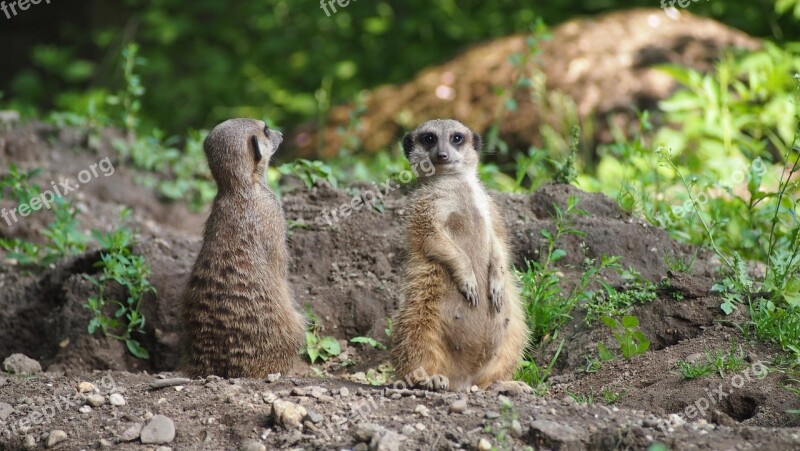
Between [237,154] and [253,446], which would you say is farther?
[237,154]

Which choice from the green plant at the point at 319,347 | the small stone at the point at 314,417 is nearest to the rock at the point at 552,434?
the small stone at the point at 314,417

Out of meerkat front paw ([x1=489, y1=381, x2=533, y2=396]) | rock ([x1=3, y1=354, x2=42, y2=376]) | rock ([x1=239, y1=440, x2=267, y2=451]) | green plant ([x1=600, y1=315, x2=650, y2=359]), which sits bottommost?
meerkat front paw ([x1=489, y1=381, x2=533, y2=396])

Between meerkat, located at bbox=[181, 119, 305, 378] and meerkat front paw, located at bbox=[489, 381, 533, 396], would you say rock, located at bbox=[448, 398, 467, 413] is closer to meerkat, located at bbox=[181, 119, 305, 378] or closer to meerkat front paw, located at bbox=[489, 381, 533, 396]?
meerkat front paw, located at bbox=[489, 381, 533, 396]

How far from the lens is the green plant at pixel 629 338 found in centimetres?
421

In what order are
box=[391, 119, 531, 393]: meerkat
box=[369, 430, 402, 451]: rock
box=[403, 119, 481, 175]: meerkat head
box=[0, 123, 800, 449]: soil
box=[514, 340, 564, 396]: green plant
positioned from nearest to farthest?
box=[369, 430, 402, 451]: rock < box=[0, 123, 800, 449]: soil < box=[391, 119, 531, 393]: meerkat < box=[514, 340, 564, 396]: green plant < box=[403, 119, 481, 175]: meerkat head

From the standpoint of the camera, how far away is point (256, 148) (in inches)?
183

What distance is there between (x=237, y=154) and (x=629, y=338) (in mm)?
2106

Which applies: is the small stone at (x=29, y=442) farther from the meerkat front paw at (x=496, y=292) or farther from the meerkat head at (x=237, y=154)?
the meerkat front paw at (x=496, y=292)

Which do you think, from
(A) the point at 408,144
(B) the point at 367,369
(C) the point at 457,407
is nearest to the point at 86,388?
(B) the point at 367,369

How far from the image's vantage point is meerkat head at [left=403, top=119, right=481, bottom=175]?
4.48 m

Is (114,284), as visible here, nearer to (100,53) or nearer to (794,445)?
(794,445)

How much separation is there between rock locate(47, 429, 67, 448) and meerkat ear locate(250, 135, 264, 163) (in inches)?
66.7

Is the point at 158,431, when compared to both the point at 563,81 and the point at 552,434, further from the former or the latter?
the point at 563,81

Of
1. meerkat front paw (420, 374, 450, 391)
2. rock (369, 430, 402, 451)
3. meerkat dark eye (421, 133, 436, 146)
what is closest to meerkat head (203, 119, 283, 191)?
meerkat dark eye (421, 133, 436, 146)
